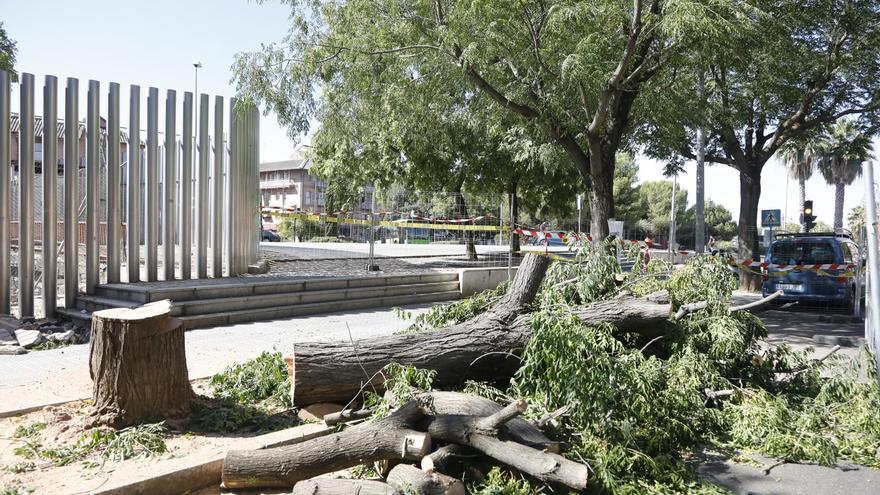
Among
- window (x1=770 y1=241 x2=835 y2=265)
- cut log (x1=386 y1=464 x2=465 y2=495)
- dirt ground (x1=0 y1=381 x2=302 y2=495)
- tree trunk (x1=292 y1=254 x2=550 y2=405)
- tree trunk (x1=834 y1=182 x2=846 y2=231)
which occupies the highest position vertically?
tree trunk (x1=834 y1=182 x2=846 y2=231)

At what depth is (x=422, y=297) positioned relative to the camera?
14.1 metres

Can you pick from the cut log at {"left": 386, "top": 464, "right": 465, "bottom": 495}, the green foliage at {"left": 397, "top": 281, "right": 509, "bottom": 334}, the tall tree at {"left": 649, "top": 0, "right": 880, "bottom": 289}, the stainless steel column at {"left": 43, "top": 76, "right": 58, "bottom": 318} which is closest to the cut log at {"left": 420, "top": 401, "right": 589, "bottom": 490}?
the cut log at {"left": 386, "top": 464, "right": 465, "bottom": 495}

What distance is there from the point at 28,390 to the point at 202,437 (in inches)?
89.9

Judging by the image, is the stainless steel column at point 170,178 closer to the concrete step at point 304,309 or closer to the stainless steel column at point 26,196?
the concrete step at point 304,309

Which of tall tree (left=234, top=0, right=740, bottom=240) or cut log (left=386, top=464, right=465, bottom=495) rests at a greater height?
tall tree (left=234, top=0, right=740, bottom=240)

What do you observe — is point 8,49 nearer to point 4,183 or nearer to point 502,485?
point 4,183

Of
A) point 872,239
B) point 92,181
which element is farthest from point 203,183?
point 872,239

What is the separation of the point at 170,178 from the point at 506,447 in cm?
945

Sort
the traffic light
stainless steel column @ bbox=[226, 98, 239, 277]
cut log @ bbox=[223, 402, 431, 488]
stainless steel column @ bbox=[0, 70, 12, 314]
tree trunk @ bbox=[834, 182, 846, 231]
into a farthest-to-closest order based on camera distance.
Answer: tree trunk @ bbox=[834, 182, 846, 231] → the traffic light → stainless steel column @ bbox=[226, 98, 239, 277] → stainless steel column @ bbox=[0, 70, 12, 314] → cut log @ bbox=[223, 402, 431, 488]

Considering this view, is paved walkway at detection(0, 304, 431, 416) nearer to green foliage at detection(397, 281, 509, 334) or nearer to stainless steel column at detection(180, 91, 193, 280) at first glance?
green foliage at detection(397, 281, 509, 334)

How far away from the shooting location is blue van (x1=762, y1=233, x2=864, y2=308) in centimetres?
1456

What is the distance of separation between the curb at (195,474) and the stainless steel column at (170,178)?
7.69 metres

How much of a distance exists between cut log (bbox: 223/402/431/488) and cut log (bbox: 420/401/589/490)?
191 millimetres

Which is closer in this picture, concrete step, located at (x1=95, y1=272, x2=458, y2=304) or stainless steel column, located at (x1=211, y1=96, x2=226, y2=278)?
concrete step, located at (x1=95, y1=272, x2=458, y2=304)
